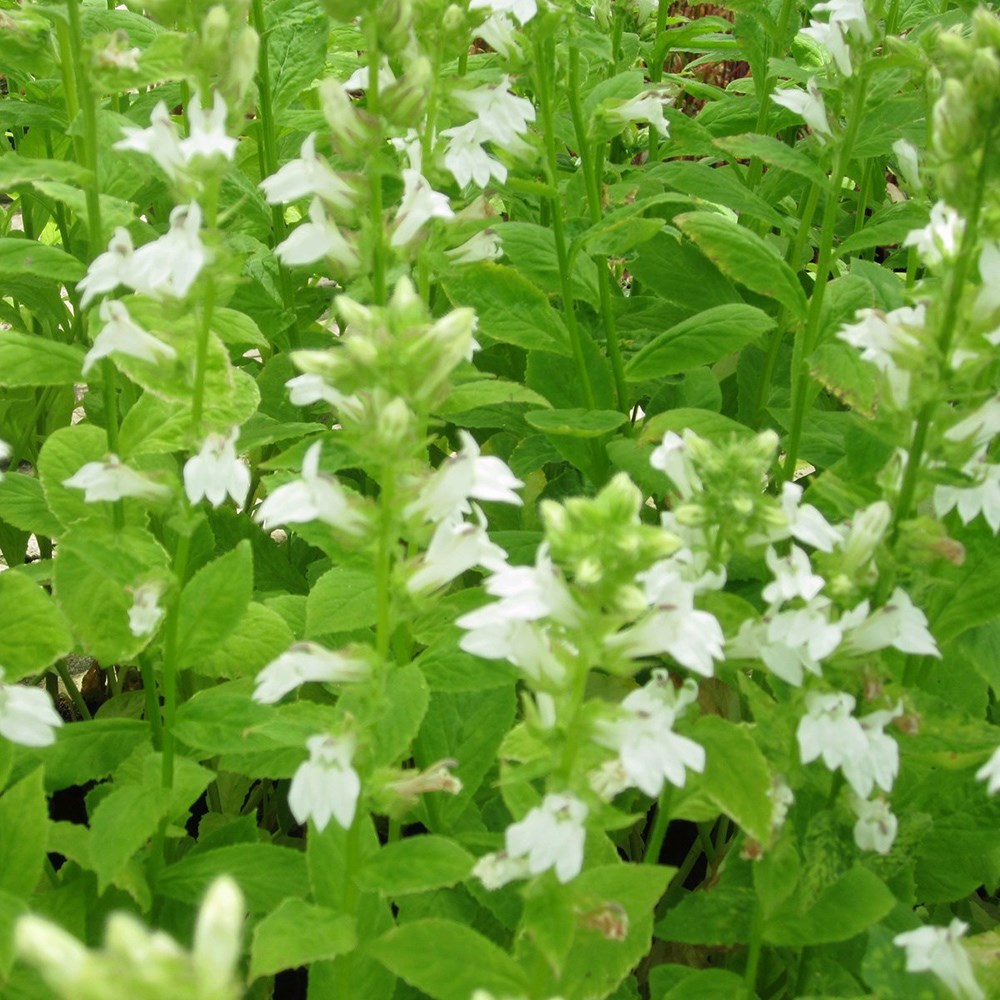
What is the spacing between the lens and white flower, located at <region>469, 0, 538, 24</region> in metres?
2.01

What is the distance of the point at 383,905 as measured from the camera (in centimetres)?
167

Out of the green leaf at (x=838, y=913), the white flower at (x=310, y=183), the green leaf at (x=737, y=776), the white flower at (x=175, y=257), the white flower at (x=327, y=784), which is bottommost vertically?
the green leaf at (x=838, y=913)

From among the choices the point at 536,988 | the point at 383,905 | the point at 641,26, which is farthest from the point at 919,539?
the point at 641,26

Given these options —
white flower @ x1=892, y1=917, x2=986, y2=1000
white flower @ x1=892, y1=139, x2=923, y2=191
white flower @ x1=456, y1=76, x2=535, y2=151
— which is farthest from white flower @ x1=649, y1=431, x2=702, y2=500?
white flower @ x1=892, y1=139, x2=923, y2=191

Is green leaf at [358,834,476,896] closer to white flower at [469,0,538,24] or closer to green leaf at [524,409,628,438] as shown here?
green leaf at [524,409,628,438]

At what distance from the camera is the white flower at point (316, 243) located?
1.61 metres

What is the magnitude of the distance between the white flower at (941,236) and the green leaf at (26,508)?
1.53 m

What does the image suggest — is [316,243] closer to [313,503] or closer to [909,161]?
[313,503]

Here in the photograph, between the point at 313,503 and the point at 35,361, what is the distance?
0.78m

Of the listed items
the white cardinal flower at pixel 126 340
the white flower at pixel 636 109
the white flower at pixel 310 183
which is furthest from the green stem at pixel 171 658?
the white flower at pixel 636 109

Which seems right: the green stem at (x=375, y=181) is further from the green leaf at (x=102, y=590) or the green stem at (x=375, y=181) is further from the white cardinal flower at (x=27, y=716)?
the white cardinal flower at (x=27, y=716)

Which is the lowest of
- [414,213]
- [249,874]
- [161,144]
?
[249,874]

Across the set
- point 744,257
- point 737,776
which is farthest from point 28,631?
point 744,257

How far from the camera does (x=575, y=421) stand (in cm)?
228
